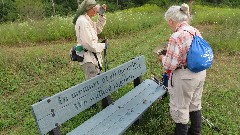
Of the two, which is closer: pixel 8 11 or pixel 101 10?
pixel 101 10

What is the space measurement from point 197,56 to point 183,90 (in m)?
0.49

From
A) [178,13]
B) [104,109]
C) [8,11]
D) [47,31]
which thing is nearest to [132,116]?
[104,109]

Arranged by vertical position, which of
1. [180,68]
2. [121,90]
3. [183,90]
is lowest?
[121,90]

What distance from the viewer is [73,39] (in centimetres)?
1175

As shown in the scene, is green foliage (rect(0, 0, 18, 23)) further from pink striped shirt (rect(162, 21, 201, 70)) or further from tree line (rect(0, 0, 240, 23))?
pink striped shirt (rect(162, 21, 201, 70))

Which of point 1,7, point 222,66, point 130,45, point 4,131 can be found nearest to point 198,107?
point 4,131

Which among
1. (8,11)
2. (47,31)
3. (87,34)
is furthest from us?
(8,11)

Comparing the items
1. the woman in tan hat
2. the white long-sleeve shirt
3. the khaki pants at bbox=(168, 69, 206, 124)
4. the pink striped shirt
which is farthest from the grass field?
the pink striped shirt

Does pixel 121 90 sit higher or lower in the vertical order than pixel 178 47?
lower

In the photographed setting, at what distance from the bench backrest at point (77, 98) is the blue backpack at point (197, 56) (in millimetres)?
1395

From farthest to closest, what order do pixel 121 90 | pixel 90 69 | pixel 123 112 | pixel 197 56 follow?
pixel 121 90, pixel 90 69, pixel 123 112, pixel 197 56

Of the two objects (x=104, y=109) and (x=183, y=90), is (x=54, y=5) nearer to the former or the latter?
(x=104, y=109)

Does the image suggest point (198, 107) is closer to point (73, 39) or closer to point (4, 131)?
→ point (4, 131)

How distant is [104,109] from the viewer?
4.50 m
